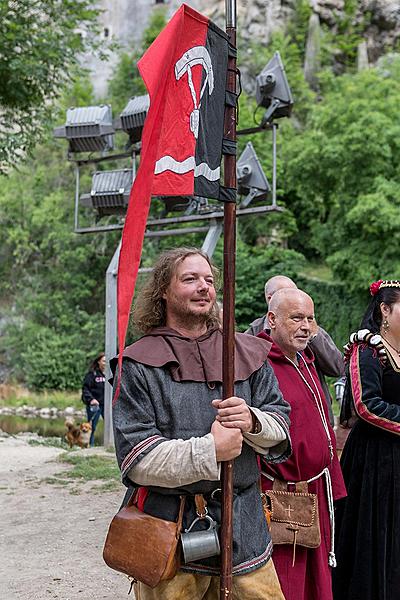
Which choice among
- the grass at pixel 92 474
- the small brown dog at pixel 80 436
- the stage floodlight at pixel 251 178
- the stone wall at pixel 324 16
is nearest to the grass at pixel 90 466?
the grass at pixel 92 474

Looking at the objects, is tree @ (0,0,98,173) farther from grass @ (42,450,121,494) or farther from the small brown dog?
grass @ (42,450,121,494)

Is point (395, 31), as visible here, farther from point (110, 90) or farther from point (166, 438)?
point (166, 438)

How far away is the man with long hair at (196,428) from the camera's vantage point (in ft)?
8.45

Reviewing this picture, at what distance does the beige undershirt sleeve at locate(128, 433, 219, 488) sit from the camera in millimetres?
2537

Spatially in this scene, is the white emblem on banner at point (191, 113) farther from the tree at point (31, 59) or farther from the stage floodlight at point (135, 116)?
the tree at point (31, 59)

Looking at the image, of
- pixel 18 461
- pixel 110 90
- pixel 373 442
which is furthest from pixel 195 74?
pixel 110 90

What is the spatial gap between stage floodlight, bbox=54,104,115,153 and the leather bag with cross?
7.53m

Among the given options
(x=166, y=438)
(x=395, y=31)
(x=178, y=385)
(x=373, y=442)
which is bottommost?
(x=373, y=442)

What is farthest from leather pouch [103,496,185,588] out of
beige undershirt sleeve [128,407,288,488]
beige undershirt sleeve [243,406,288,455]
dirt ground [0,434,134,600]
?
dirt ground [0,434,134,600]

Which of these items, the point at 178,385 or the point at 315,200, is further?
the point at 315,200

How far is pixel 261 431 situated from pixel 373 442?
153 centimetres

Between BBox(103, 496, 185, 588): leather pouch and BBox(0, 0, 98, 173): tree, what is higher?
BBox(0, 0, 98, 173): tree

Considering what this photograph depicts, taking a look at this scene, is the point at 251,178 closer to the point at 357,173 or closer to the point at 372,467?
the point at 372,467

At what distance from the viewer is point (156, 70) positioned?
2.59 meters
